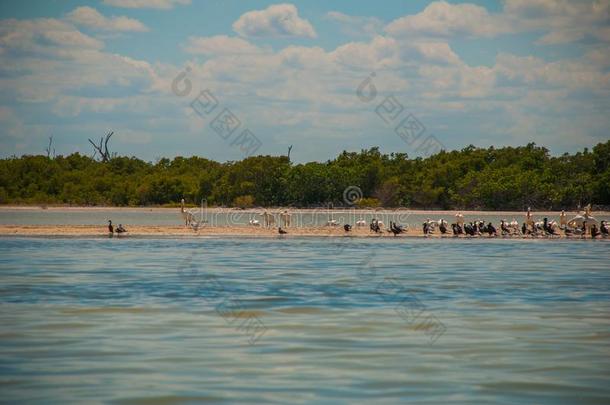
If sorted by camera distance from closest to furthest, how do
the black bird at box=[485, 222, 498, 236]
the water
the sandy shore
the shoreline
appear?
the water → the sandy shore → the black bird at box=[485, 222, 498, 236] → the shoreline

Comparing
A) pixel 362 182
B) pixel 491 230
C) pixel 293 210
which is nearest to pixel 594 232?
pixel 491 230

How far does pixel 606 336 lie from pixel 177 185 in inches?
3663

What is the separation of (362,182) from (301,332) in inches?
3504

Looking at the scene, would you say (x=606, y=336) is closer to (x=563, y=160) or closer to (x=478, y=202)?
(x=478, y=202)

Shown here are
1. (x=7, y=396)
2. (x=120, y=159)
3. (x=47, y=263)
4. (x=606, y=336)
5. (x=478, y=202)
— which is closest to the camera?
(x=7, y=396)

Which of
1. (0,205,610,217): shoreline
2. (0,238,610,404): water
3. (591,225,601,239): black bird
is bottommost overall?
(0,238,610,404): water

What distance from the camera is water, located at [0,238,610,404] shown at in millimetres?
12133

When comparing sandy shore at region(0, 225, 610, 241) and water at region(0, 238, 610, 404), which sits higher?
sandy shore at region(0, 225, 610, 241)

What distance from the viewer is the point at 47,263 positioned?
3128cm

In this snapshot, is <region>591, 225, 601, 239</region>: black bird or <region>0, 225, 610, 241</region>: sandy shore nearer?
<region>0, 225, 610, 241</region>: sandy shore

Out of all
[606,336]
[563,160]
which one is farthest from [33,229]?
[563,160]

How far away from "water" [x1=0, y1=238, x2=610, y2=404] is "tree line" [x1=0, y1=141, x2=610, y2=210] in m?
62.0

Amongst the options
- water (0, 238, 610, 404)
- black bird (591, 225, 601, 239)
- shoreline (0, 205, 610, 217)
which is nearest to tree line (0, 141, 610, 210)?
shoreline (0, 205, 610, 217)

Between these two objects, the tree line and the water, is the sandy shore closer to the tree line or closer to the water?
the water
